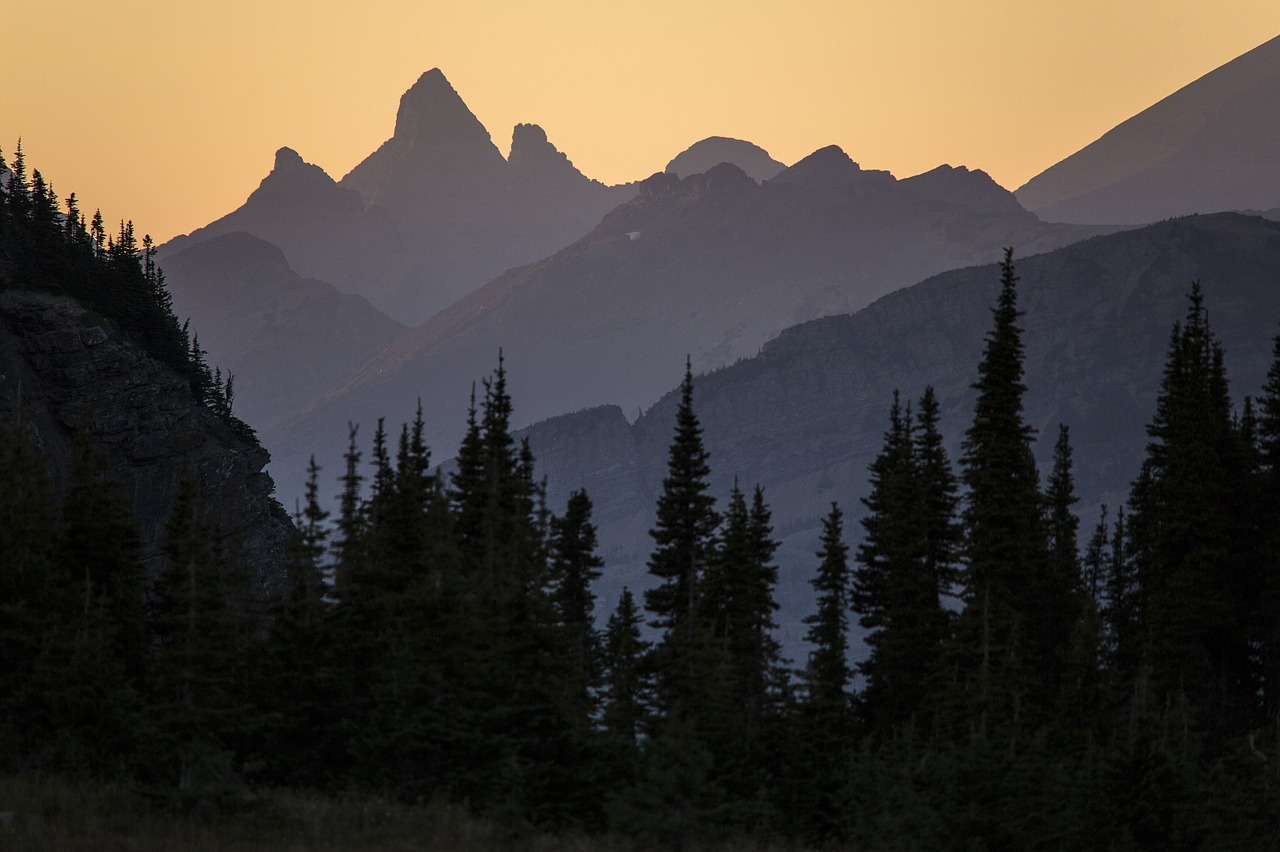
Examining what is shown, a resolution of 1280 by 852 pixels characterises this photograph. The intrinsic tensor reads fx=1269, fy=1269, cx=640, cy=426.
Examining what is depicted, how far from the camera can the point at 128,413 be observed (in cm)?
11438

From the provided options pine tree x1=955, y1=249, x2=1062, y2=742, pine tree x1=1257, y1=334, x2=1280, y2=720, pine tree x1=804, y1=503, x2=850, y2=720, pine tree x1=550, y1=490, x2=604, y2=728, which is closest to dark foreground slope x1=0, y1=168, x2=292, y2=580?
pine tree x1=550, y1=490, x2=604, y2=728

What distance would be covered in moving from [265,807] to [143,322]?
11098 centimetres

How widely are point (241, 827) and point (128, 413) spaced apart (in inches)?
3830

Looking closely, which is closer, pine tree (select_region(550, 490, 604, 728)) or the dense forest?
the dense forest

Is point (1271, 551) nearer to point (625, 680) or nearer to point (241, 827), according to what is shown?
point (625, 680)

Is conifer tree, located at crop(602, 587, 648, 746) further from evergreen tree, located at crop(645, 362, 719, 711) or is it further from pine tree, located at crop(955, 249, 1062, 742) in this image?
pine tree, located at crop(955, 249, 1062, 742)

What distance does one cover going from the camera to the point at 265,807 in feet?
87.2

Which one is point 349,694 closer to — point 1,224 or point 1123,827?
point 1123,827

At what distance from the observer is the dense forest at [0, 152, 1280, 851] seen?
31.3m

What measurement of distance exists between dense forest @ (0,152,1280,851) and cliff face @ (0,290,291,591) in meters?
60.3

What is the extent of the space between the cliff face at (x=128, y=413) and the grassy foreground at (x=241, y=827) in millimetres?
80595

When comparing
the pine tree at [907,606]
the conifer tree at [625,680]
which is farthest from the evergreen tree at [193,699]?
the pine tree at [907,606]

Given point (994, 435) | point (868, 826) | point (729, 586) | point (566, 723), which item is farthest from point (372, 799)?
point (994, 435)

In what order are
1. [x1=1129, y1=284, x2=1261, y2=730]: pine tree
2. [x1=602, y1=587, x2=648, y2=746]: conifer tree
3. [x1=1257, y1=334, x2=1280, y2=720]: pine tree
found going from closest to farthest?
[x1=602, y1=587, x2=648, y2=746]: conifer tree, [x1=1129, y1=284, x2=1261, y2=730]: pine tree, [x1=1257, y1=334, x2=1280, y2=720]: pine tree
